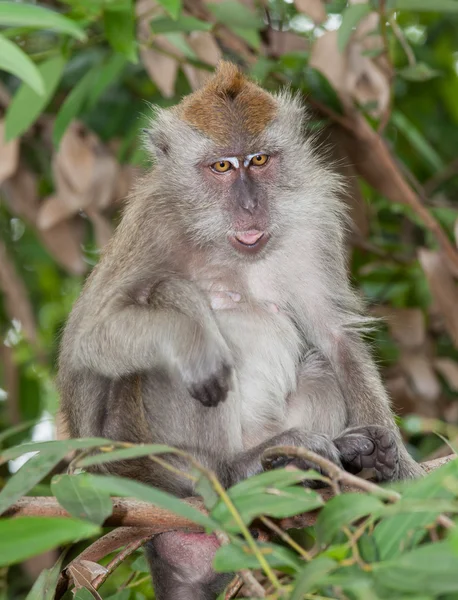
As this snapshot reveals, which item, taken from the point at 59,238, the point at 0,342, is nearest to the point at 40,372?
the point at 0,342

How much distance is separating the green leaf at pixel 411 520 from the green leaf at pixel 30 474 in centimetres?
82

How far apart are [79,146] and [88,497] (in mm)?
3316

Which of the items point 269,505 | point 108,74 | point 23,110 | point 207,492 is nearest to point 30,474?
point 207,492

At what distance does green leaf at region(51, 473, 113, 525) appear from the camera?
2.23m

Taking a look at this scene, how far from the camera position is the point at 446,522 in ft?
6.58

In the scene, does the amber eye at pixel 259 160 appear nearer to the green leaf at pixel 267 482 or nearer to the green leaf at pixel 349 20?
the green leaf at pixel 349 20

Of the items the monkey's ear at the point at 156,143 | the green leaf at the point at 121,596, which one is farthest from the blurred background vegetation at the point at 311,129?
the green leaf at the point at 121,596

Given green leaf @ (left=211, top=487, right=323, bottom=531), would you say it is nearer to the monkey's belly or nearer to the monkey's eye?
the monkey's belly

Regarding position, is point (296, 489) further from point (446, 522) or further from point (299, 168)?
point (299, 168)

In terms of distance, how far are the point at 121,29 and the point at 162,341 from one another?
1408mm

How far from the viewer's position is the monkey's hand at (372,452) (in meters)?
3.64

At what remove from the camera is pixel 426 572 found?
5.26ft

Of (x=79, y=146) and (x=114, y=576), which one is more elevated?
(x=79, y=146)

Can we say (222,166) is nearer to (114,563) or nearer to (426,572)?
(114,563)
